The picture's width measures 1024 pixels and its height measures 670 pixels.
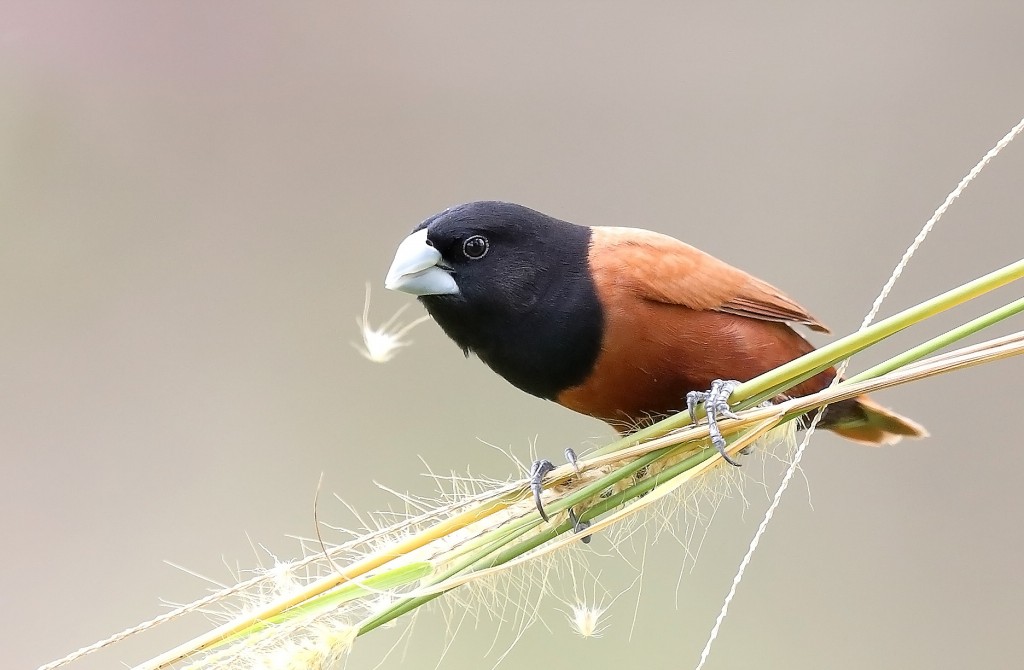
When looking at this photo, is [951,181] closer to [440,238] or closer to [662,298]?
[662,298]

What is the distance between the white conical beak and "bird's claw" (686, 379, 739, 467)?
446mm

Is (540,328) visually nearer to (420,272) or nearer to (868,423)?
(420,272)

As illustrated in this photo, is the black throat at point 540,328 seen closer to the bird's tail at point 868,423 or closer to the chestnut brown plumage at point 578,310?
the chestnut brown plumage at point 578,310

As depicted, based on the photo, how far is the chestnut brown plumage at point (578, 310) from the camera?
4.96 ft

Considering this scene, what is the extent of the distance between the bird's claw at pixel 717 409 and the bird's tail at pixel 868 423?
1.73 feet

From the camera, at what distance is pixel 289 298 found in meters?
3.11

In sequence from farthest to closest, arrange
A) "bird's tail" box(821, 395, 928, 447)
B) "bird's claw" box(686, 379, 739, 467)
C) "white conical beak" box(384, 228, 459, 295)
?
"bird's tail" box(821, 395, 928, 447) < "white conical beak" box(384, 228, 459, 295) < "bird's claw" box(686, 379, 739, 467)

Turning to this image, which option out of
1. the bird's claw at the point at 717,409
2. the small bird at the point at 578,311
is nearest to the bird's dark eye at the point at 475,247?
the small bird at the point at 578,311

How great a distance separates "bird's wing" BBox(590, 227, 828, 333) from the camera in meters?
1.57

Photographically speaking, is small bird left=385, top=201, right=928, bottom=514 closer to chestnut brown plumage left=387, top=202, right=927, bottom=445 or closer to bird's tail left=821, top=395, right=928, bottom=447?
chestnut brown plumage left=387, top=202, right=927, bottom=445


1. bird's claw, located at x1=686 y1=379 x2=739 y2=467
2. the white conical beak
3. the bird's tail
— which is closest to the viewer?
bird's claw, located at x1=686 y1=379 x2=739 y2=467

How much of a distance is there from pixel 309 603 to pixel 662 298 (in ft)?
2.68

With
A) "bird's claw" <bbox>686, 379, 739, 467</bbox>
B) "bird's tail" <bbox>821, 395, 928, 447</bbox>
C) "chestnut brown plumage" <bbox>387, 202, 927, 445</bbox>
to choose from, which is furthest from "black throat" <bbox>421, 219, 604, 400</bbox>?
"bird's tail" <bbox>821, 395, 928, 447</bbox>

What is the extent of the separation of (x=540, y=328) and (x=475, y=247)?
18 cm
